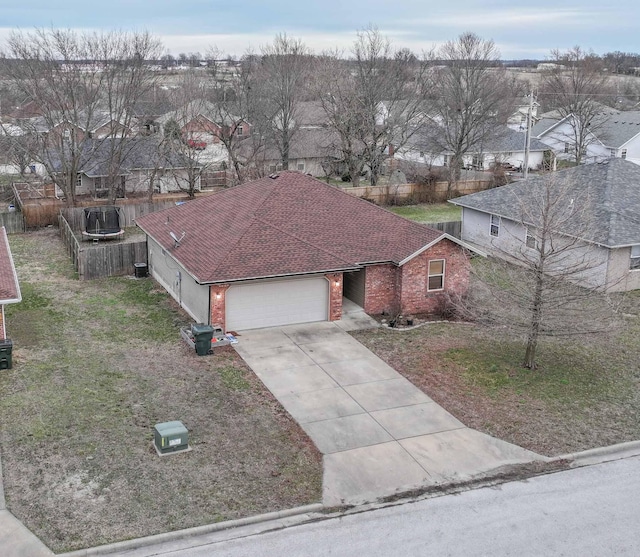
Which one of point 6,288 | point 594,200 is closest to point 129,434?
point 6,288

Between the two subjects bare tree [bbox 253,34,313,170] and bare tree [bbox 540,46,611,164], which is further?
bare tree [bbox 540,46,611,164]

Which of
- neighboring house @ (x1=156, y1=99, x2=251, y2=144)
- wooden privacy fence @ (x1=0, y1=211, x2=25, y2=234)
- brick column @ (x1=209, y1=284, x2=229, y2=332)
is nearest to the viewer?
brick column @ (x1=209, y1=284, x2=229, y2=332)

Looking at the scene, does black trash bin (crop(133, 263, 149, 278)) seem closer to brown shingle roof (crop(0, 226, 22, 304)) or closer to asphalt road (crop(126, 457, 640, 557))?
brown shingle roof (crop(0, 226, 22, 304))

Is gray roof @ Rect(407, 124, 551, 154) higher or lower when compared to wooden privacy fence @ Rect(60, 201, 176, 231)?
higher

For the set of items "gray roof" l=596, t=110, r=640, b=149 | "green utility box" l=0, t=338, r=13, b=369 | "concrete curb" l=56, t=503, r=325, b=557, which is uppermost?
"gray roof" l=596, t=110, r=640, b=149

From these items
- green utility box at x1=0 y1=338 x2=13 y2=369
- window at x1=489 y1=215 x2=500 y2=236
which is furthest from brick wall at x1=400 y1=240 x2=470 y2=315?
green utility box at x1=0 y1=338 x2=13 y2=369

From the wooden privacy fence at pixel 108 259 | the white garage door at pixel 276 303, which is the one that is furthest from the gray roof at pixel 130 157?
the white garage door at pixel 276 303

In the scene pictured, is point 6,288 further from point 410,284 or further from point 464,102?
point 464,102
